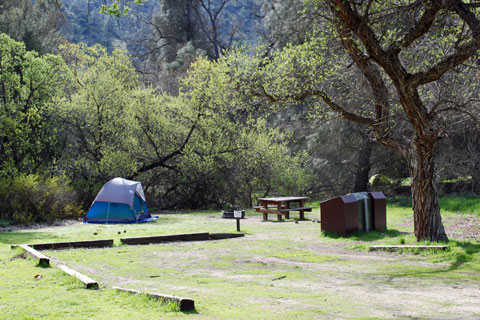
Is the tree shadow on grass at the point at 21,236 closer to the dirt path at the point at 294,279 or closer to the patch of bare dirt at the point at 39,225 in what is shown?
the patch of bare dirt at the point at 39,225

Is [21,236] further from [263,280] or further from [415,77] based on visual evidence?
[415,77]

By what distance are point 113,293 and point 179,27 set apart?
3919 centimetres

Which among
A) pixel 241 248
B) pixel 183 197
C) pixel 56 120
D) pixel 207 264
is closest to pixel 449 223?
pixel 241 248

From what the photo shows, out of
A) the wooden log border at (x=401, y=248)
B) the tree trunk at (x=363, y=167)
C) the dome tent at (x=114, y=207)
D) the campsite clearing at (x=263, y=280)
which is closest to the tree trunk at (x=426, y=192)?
the campsite clearing at (x=263, y=280)

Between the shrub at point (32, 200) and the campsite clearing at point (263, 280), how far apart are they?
5.74 meters

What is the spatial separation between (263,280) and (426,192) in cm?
510

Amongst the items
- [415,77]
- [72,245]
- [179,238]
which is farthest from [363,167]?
[72,245]

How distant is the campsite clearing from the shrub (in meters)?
5.74

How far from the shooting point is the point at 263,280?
8008 mm

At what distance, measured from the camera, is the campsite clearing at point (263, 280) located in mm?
5711

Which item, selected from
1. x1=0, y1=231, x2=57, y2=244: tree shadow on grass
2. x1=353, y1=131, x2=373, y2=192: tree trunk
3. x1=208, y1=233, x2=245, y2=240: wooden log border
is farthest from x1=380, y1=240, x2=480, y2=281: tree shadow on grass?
x1=353, y1=131, x2=373, y2=192: tree trunk

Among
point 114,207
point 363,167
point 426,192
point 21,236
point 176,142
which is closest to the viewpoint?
point 426,192

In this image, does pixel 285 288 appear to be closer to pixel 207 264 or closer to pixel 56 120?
pixel 207 264

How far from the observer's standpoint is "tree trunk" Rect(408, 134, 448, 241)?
11391mm
